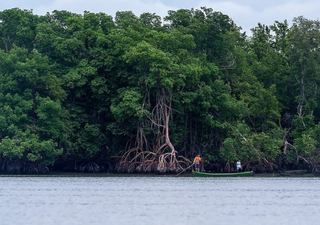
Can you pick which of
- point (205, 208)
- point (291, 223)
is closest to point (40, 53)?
point (205, 208)

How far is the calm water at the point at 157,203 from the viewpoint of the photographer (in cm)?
2405

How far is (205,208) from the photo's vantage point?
27.4 metres

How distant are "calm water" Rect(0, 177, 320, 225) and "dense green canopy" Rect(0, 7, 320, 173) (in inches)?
425

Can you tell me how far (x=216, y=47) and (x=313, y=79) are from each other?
852cm

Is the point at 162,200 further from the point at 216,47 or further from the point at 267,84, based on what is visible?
the point at 267,84

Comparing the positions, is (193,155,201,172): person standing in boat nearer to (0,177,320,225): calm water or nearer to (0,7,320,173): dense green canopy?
(0,7,320,173): dense green canopy

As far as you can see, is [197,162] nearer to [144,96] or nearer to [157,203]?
[144,96]

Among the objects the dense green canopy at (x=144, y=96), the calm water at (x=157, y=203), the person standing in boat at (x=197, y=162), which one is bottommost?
the calm water at (x=157, y=203)

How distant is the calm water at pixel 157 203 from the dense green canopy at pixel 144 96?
10.8 metres

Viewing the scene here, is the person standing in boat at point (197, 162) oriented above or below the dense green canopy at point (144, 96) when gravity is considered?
below

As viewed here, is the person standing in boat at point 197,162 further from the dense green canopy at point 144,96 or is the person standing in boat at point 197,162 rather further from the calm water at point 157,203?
the calm water at point 157,203

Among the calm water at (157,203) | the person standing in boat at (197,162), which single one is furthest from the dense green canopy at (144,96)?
the calm water at (157,203)

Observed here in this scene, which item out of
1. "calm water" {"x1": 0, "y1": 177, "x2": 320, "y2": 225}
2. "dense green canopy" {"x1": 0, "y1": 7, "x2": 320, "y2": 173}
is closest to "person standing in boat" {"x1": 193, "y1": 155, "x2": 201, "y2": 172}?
"dense green canopy" {"x1": 0, "y1": 7, "x2": 320, "y2": 173}

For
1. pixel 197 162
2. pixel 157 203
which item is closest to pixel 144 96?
pixel 197 162
